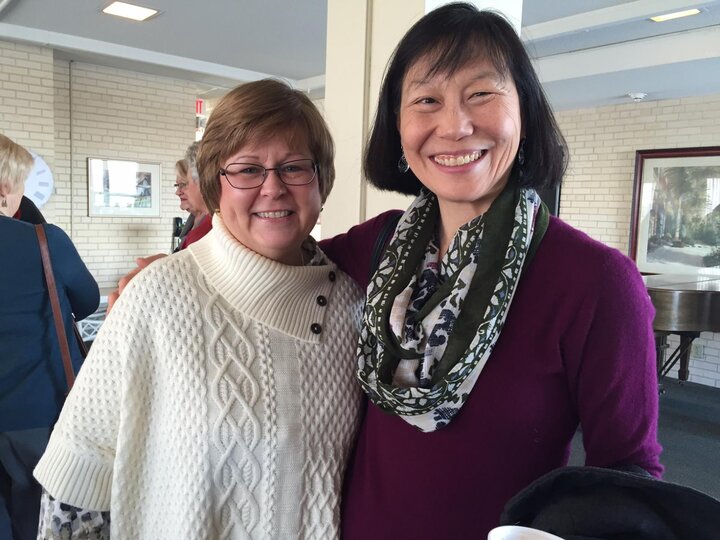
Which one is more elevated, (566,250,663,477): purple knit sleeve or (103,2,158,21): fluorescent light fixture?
(103,2,158,21): fluorescent light fixture

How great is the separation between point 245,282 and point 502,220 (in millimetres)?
551

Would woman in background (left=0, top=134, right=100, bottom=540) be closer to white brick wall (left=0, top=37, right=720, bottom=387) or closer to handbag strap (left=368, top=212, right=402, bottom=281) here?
handbag strap (left=368, top=212, right=402, bottom=281)

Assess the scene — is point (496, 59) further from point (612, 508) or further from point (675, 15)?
point (675, 15)

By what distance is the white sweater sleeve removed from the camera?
3.95 ft

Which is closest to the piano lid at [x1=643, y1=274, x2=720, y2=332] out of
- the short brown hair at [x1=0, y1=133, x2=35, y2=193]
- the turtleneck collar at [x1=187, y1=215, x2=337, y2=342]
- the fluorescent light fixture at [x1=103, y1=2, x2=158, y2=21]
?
the turtleneck collar at [x1=187, y1=215, x2=337, y2=342]

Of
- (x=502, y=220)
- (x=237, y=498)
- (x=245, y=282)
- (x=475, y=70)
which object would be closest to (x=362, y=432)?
(x=237, y=498)

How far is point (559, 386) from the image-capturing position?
3.53 feet

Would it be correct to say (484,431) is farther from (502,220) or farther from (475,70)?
(475,70)

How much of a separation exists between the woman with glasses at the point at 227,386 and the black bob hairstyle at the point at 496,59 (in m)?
0.30

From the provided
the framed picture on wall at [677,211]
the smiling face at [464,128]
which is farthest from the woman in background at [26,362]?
the framed picture on wall at [677,211]

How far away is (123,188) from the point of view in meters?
8.48

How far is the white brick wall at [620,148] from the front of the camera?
730cm

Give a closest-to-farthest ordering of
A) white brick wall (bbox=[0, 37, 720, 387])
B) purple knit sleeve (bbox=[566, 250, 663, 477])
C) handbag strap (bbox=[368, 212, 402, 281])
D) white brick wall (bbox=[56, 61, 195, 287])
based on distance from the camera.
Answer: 1. purple knit sleeve (bbox=[566, 250, 663, 477])
2. handbag strap (bbox=[368, 212, 402, 281])
3. white brick wall (bbox=[0, 37, 720, 387])
4. white brick wall (bbox=[56, 61, 195, 287])

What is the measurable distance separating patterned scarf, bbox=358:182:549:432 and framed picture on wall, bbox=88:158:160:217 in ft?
25.9
